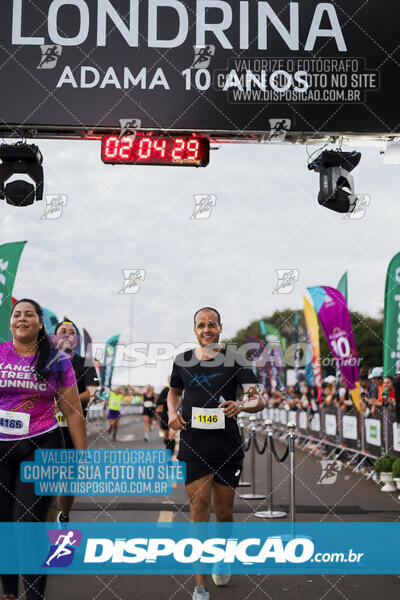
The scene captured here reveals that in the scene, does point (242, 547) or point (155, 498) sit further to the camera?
point (155, 498)

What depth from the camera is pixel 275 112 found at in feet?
23.2

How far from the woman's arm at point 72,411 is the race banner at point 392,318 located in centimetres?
820

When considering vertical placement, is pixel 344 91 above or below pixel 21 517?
above

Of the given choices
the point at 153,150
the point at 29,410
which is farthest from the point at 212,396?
the point at 153,150

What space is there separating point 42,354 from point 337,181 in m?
4.47

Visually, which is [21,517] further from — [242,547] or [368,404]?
[368,404]

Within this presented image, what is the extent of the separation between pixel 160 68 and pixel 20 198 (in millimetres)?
2064

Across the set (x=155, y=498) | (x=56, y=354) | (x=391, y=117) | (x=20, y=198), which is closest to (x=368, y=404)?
(x=155, y=498)

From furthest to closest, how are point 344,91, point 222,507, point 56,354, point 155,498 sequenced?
point 155,498, point 344,91, point 222,507, point 56,354

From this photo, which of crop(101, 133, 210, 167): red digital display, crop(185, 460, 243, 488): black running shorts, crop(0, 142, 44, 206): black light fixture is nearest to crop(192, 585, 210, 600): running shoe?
crop(185, 460, 243, 488): black running shorts

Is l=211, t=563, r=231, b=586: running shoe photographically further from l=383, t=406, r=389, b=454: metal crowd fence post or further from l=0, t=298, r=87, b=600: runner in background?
l=383, t=406, r=389, b=454: metal crowd fence post

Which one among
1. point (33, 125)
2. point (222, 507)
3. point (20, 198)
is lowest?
point (222, 507)

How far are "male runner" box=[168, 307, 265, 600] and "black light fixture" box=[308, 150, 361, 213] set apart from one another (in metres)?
2.89

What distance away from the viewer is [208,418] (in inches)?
206
